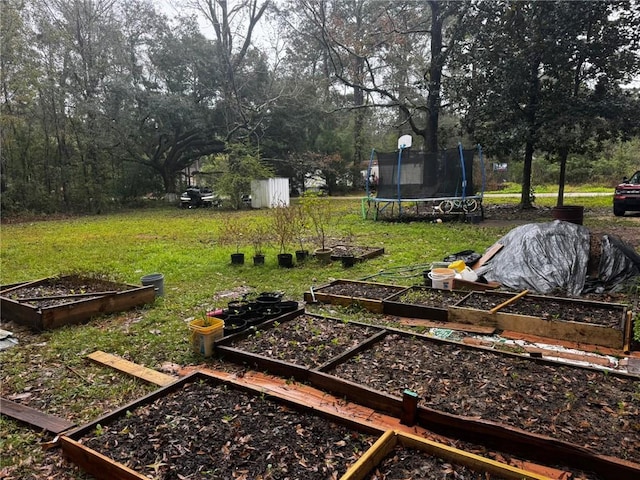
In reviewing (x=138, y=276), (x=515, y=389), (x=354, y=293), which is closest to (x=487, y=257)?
(x=354, y=293)

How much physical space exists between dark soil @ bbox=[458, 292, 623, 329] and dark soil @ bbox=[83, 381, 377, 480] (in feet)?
7.57

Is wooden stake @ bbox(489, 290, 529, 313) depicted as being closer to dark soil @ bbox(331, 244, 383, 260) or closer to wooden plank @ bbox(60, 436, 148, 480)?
dark soil @ bbox(331, 244, 383, 260)

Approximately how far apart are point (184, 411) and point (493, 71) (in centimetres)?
1098

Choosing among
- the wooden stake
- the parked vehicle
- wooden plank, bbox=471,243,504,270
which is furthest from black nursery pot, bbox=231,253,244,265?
the parked vehicle

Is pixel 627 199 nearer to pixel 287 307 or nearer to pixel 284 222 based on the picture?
pixel 284 222

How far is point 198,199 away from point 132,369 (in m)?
15.2

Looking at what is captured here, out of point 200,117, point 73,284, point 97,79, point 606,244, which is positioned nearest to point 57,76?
point 97,79

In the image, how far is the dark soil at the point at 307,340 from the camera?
2992 millimetres

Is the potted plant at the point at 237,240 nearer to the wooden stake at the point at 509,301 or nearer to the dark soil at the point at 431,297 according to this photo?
the dark soil at the point at 431,297

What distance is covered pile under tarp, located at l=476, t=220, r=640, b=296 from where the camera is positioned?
4473 mm

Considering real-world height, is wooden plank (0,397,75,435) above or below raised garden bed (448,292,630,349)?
below

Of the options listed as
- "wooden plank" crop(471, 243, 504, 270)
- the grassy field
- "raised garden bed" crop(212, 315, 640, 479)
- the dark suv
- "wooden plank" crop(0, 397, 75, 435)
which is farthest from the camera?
the dark suv

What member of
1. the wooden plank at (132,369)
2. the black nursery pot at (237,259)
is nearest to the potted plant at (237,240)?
the black nursery pot at (237,259)

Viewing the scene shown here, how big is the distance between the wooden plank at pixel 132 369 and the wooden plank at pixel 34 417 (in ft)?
1.78
